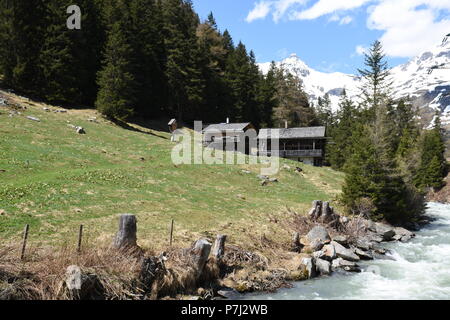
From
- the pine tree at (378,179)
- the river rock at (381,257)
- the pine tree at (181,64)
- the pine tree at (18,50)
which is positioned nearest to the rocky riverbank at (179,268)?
the river rock at (381,257)

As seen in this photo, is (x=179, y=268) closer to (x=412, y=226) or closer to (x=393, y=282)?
(x=393, y=282)

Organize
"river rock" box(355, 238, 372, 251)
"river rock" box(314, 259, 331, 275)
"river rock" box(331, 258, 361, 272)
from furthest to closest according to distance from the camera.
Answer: "river rock" box(355, 238, 372, 251)
"river rock" box(331, 258, 361, 272)
"river rock" box(314, 259, 331, 275)

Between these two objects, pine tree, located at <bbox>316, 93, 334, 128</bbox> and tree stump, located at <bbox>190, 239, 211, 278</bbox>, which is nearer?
tree stump, located at <bbox>190, 239, 211, 278</bbox>

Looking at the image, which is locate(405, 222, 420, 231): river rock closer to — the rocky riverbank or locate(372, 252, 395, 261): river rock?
the rocky riverbank

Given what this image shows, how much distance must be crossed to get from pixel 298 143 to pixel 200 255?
54.1m

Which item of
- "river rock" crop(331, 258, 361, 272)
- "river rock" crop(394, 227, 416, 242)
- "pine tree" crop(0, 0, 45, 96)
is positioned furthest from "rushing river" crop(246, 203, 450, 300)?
"pine tree" crop(0, 0, 45, 96)

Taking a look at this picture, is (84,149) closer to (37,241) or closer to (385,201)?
(37,241)

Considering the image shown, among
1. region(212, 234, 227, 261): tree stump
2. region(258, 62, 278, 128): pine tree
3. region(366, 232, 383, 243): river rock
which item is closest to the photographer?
region(212, 234, 227, 261): tree stump

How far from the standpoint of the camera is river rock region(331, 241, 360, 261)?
1973cm

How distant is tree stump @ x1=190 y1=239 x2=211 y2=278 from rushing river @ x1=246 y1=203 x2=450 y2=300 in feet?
7.78

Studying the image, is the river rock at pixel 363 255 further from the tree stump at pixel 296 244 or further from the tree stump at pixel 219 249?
the tree stump at pixel 219 249

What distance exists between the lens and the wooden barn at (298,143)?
208 ft
